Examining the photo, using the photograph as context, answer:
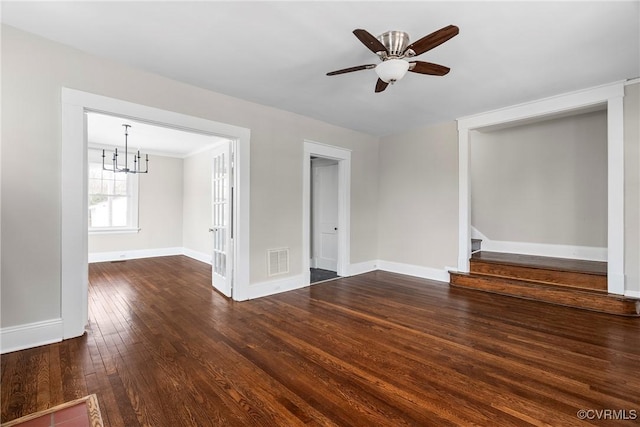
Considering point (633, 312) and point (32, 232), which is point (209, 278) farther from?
point (633, 312)

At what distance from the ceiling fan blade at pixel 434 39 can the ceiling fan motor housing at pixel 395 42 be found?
5.3 inches

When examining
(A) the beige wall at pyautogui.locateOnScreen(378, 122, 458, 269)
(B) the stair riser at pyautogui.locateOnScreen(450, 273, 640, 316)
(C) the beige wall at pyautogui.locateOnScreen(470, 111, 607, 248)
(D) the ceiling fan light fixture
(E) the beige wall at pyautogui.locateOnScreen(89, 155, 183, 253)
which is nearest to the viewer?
(D) the ceiling fan light fixture

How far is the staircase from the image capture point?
3482 millimetres

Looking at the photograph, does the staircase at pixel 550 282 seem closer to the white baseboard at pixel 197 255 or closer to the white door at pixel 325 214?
the white door at pixel 325 214

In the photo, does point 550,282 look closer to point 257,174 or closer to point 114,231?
point 257,174

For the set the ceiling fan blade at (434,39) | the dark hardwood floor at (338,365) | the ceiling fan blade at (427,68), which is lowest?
the dark hardwood floor at (338,365)

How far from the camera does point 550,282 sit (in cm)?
398

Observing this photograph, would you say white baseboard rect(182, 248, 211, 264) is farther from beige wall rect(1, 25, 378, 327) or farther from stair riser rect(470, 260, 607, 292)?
stair riser rect(470, 260, 607, 292)

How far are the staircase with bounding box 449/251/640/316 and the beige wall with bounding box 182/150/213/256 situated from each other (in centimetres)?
543

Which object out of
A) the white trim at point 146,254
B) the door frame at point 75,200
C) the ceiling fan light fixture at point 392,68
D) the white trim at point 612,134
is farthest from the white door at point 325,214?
the door frame at point 75,200

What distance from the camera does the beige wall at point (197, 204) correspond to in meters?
6.84

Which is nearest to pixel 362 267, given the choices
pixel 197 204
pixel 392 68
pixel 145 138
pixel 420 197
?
pixel 420 197

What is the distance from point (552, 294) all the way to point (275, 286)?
3.82 m

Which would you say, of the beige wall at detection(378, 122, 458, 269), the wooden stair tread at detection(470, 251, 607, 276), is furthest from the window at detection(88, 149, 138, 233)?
the wooden stair tread at detection(470, 251, 607, 276)
